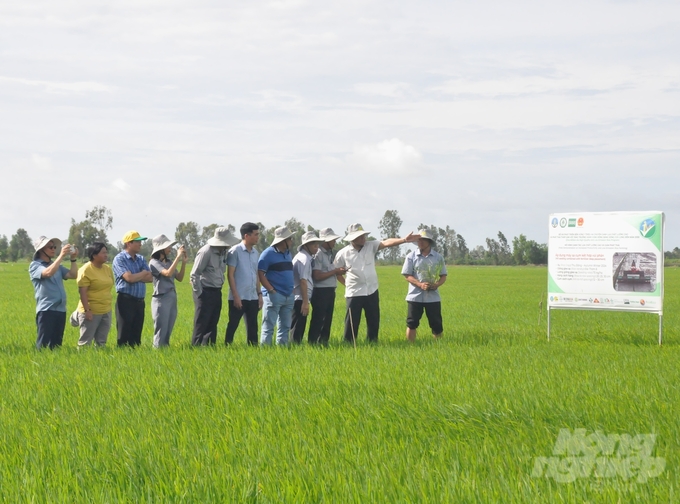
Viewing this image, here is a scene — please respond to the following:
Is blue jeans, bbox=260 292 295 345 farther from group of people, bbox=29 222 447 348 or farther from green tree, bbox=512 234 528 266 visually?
green tree, bbox=512 234 528 266

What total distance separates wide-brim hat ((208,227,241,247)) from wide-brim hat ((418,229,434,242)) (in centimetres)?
265

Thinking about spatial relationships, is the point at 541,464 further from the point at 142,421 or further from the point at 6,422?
the point at 6,422

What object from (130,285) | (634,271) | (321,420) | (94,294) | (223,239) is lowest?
(321,420)

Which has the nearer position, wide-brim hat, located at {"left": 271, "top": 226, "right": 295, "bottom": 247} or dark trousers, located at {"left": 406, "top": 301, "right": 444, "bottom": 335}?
wide-brim hat, located at {"left": 271, "top": 226, "right": 295, "bottom": 247}

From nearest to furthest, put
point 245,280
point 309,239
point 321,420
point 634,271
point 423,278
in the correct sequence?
point 321,420 → point 245,280 → point 309,239 → point 423,278 → point 634,271

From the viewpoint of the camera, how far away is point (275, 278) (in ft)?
34.3

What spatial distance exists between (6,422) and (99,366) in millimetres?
2560

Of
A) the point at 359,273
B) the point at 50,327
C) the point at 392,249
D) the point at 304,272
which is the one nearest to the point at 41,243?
the point at 50,327

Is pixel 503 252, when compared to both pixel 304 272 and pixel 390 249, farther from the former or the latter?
pixel 304 272

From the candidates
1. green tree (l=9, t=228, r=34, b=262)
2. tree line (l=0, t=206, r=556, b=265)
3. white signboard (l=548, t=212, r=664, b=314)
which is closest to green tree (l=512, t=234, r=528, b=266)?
tree line (l=0, t=206, r=556, b=265)

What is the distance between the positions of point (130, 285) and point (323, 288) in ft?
8.67

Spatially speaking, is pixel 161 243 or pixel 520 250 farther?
pixel 520 250

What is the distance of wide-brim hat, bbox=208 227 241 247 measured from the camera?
33.6 ft

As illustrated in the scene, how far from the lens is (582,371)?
824cm
